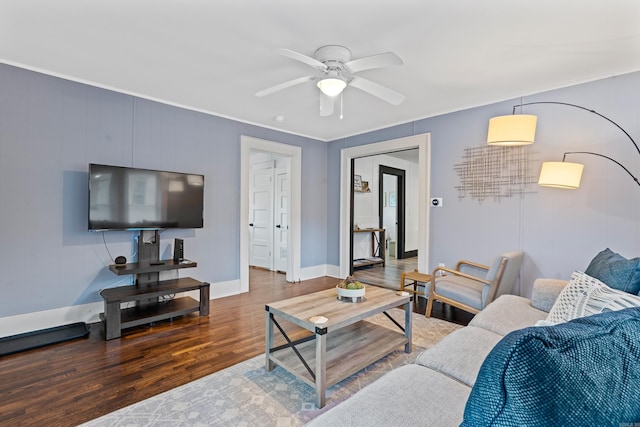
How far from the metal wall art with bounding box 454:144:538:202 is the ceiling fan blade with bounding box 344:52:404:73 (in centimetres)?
221

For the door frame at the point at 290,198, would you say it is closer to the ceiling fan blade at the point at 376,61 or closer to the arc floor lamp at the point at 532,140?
the ceiling fan blade at the point at 376,61

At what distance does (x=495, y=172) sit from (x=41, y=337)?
4954 mm

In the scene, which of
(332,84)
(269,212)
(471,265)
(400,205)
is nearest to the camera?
(332,84)

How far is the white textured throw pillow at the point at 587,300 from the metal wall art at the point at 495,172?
1885mm

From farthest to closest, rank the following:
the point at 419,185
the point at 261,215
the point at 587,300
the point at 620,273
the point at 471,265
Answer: the point at 261,215, the point at 419,185, the point at 471,265, the point at 620,273, the point at 587,300

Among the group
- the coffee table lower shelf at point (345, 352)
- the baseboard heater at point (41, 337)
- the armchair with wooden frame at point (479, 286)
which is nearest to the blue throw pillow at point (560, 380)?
the coffee table lower shelf at point (345, 352)

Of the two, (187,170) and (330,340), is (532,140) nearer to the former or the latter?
(330,340)

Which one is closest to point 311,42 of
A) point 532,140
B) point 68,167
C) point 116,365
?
point 532,140

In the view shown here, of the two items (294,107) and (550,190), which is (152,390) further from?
(550,190)

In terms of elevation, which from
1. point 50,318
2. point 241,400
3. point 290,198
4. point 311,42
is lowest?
point 241,400

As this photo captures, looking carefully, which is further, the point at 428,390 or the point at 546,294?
the point at 546,294

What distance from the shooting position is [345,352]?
226 cm

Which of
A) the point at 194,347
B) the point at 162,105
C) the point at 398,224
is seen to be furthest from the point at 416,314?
the point at 398,224

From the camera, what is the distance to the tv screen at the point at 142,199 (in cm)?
308
